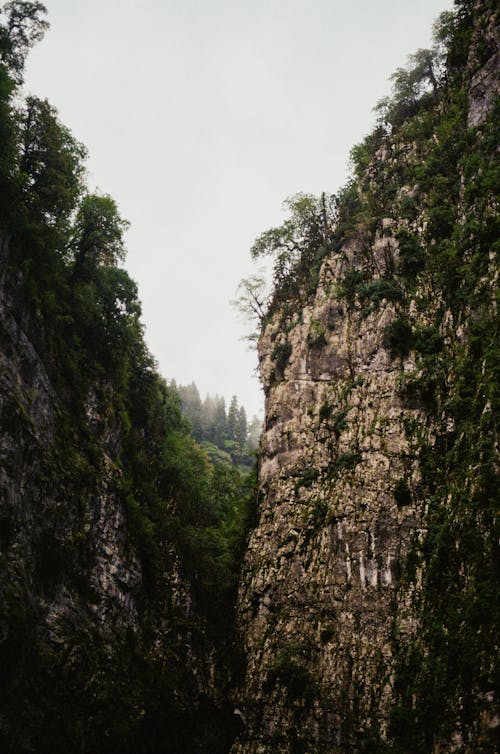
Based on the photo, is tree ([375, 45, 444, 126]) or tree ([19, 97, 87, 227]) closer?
tree ([19, 97, 87, 227])

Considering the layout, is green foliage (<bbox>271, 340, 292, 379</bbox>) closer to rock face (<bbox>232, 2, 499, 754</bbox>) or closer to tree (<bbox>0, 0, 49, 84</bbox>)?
rock face (<bbox>232, 2, 499, 754</bbox>)

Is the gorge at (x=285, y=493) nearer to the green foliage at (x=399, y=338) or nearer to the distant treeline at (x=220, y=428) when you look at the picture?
the green foliage at (x=399, y=338)

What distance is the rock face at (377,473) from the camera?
1895cm

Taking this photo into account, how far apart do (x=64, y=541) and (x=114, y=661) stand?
5.33 meters

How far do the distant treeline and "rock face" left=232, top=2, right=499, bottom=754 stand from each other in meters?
52.7

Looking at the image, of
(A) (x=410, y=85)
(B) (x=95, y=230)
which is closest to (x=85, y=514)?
(B) (x=95, y=230)

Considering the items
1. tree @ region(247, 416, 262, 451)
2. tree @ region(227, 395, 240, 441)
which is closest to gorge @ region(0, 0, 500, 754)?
tree @ region(227, 395, 240, 441)

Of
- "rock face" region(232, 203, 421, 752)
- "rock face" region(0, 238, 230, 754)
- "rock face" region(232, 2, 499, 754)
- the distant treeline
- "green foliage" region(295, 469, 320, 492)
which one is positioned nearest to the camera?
"rock face" region(0, 238, 230, 754)

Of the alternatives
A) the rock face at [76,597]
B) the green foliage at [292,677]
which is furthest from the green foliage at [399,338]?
the rock face at [76,597]

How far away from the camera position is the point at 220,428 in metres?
97.2

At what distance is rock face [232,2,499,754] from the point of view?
62.2 feet

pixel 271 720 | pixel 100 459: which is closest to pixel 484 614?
pixel 271 720

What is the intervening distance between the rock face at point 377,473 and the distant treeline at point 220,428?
52.7m

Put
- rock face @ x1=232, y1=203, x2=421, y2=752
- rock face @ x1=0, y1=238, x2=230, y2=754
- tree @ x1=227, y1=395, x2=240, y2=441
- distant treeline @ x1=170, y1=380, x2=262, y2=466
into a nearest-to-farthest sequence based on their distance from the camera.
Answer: rock face @ x1=0, y1=238, x2=230, y2=754
rock face @ x1=232, y1=203, x2=421, y2=752
distant treeline @ x1=170, y1=380, x2=262, y2=466
tree @ x1=227, y1=395, x2=240, y2=441
